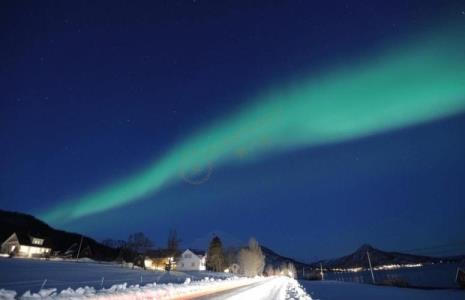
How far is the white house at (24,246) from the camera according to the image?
236 feet

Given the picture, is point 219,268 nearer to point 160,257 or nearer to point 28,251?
point 160,257

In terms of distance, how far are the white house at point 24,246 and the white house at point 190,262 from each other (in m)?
38.3

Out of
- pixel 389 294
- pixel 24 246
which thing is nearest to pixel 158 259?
pixel 24 246

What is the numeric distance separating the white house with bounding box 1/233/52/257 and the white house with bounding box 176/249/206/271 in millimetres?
38257

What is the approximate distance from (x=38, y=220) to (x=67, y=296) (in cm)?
14851

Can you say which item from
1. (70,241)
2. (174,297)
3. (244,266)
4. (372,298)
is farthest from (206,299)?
(70,241)

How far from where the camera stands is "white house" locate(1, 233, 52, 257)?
236 ft

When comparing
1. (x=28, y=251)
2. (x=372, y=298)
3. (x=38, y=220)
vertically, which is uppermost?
(x=38, y=220)

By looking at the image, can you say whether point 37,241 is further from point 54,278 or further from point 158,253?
point 54,278

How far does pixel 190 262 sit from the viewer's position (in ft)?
305

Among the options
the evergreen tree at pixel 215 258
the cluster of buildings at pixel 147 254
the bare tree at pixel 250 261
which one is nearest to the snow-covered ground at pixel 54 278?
the cluster of buildings at pixel 147 254

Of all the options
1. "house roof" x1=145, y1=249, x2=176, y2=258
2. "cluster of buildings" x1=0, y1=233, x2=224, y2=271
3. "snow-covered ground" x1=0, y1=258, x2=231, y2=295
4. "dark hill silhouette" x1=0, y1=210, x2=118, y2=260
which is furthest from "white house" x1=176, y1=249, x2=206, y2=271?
"snow-covered ground" x1=0, y1=258, x2=231, y2=295

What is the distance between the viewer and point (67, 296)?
12297 mm

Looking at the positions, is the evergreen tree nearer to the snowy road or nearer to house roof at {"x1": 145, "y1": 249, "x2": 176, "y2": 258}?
house roof at {"x1": 145, "y1": 249, "x2": 176, "y2": 258}
